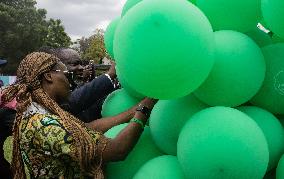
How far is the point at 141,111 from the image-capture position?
225 centimetres

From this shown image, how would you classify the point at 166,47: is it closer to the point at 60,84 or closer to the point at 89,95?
the point at 60,84

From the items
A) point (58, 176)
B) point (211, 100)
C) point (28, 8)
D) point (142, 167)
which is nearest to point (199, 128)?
point (211, 100)

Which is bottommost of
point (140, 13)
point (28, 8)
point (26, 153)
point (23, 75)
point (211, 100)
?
point (26, 153)

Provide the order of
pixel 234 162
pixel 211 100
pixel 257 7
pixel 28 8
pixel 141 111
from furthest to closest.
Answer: pixel 28 8 → pixel 141 111 → pixel 257 7 → pixel 211 100 → pixel 234 162

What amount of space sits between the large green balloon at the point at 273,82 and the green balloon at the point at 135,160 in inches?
24.2

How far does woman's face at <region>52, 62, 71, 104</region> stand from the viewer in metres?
2.35

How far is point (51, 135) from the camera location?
79.2 inches

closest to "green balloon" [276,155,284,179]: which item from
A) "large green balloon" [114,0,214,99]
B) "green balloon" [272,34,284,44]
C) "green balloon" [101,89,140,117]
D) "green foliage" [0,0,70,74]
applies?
"large green balloon" [114,0,214,99]

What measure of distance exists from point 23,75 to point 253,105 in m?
1.25

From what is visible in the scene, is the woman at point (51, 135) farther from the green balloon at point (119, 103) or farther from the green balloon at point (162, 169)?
Result: the green balloon at point (119, 103)

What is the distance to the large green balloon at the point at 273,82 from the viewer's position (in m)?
2.03

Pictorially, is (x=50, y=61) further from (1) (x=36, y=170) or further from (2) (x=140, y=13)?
(2) (x=140, y=13)

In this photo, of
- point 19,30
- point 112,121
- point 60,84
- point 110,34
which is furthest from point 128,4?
point 19,30

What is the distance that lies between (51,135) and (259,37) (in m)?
1.21
